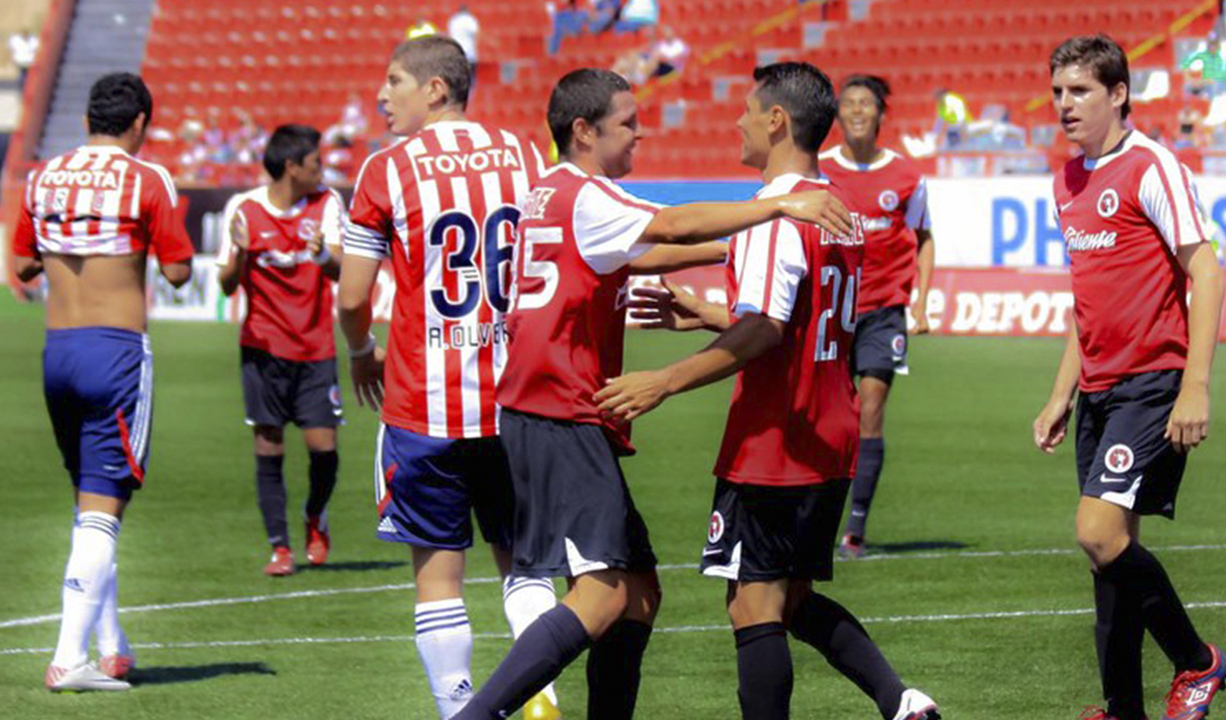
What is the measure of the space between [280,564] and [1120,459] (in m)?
5.08

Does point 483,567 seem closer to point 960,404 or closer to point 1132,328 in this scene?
point 1132,328

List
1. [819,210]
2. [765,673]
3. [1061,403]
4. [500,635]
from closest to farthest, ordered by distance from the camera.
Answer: [819,210] < [765,673] < [1061,403] < [500,635]

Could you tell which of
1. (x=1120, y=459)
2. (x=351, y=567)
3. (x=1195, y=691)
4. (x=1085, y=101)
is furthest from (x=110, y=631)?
(x=1085, y=101)

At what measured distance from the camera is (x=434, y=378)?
6504 mm

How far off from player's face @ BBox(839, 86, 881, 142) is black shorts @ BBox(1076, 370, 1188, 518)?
4308mm

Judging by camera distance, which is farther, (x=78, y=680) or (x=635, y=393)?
(x=78, y=680)

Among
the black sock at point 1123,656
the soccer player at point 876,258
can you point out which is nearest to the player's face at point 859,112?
the soccer player at point 876,258

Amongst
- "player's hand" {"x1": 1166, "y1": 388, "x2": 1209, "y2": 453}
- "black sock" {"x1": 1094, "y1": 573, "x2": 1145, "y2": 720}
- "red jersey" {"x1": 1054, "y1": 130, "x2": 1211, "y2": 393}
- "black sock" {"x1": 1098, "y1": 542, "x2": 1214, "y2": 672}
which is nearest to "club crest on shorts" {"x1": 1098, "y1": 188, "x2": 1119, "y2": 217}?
"red jersey" {"x1": 1054, "y1": 130, "x2": 1211, "y2": 393}

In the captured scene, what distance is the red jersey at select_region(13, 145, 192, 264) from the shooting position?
7734 millimetres

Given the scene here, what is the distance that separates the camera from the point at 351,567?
10680mm

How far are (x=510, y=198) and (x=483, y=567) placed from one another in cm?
442

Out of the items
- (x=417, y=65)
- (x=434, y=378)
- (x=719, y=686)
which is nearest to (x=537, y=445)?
(x=434, y=378)

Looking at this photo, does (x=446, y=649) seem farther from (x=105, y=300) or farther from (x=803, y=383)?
(x=105, y=300)

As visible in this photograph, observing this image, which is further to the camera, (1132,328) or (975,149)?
(975,149)
